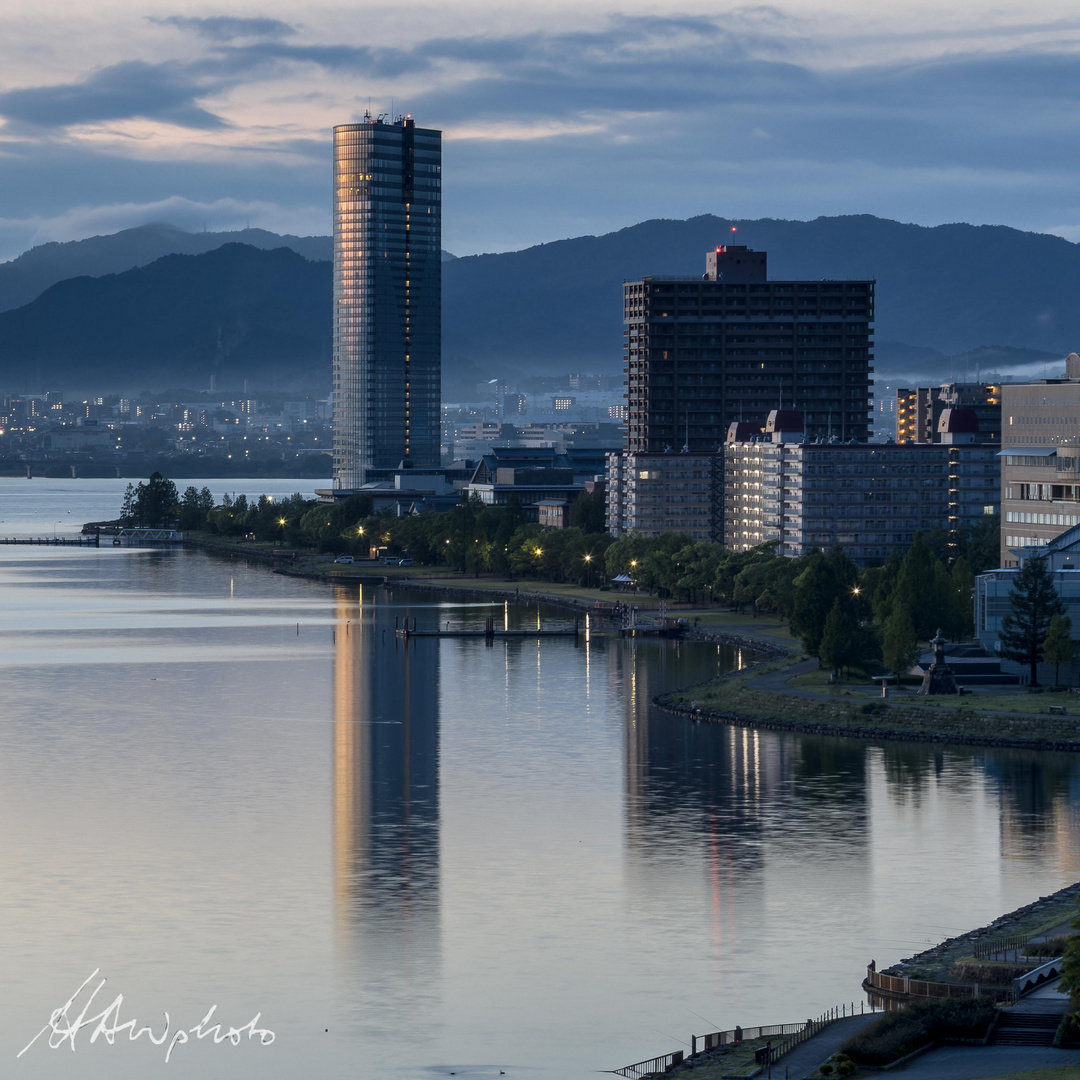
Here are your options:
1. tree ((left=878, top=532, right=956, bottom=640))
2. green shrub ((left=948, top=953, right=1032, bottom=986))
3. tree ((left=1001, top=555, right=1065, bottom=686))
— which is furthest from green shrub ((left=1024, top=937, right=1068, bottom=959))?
tree ((left=878, top=532, right=956, bottom=640))

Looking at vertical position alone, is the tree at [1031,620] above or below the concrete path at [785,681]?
above

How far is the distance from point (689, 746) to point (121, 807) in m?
31.1

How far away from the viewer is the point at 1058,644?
365 feet

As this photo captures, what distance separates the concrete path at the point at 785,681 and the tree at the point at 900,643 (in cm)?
512

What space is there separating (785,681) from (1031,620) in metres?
15.2

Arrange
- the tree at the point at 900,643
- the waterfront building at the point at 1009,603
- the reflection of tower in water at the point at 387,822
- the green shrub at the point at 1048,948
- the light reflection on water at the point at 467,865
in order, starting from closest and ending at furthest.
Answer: the green shrub at the point at 1048,948, the light reflection on water at the point at 467,865, the reflection of tower in water at the point at 387,822, the waterfront building at the point at 1009,603, the tree at the point at 900,643

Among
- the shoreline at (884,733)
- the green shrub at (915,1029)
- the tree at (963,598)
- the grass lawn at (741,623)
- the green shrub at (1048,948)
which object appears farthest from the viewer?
the grass lawn at (741,623)

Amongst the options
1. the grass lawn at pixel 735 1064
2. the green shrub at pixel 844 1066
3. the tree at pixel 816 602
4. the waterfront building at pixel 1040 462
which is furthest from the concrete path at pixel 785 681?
the green shrub at pixel 844 1066

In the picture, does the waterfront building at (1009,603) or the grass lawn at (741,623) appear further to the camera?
the grass lawn at (741,623)

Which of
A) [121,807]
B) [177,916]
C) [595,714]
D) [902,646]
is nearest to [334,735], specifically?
[595,714]

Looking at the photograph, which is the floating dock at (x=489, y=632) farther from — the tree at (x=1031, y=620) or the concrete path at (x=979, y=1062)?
the concrete path at (x=979, y=1062)

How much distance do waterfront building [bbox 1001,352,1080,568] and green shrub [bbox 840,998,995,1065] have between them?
9352 cm

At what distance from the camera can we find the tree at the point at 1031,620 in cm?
11338

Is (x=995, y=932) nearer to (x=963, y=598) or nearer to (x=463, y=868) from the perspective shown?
(x=463, y=868)
